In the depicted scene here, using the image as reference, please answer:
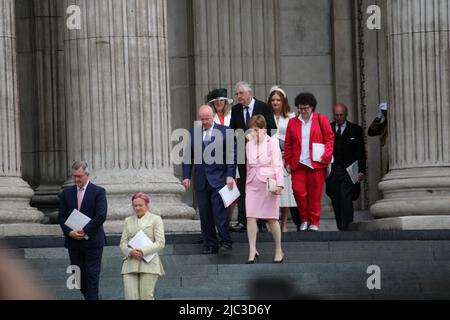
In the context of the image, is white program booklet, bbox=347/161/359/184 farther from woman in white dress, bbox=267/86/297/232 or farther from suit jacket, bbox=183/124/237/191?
suit jacket, bbox=183/124/237/191

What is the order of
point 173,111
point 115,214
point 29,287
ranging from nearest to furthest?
1. point 29,287
2. point 115,214
3. point 173,111

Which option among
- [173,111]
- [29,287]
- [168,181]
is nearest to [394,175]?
[168,181]

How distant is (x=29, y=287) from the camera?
13.4 ft

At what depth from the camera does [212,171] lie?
1778cm

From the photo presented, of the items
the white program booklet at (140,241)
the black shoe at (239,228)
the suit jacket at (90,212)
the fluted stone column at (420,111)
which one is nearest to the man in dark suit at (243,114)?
the black shoe at (239,228)

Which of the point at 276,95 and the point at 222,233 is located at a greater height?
the point at 276,95

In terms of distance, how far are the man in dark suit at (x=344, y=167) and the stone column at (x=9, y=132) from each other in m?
4.55

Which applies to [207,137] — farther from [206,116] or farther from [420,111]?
[420,111]

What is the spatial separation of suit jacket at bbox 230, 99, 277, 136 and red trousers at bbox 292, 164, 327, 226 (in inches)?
32.9

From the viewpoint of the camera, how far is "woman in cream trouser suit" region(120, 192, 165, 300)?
15.3 meters

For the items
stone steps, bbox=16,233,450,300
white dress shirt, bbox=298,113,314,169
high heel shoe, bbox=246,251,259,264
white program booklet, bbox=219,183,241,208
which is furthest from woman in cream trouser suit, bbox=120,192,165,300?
white dress shirt, bbox=298,113,314,169

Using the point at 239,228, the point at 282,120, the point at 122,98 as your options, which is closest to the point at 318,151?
the point at 282,120
